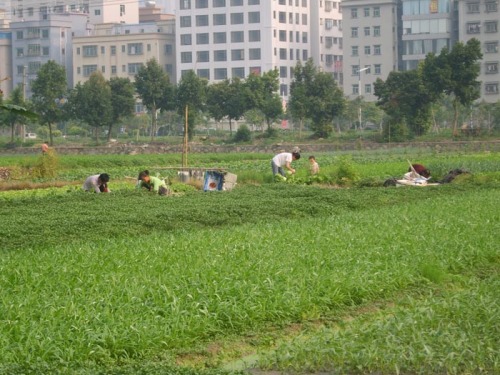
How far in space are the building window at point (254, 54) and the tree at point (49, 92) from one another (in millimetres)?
35082

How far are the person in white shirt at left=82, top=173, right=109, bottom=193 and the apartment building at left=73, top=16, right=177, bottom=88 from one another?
262 ft

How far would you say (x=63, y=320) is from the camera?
32.3 feet

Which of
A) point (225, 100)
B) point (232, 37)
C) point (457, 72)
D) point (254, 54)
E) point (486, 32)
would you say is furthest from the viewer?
point (232, 37)

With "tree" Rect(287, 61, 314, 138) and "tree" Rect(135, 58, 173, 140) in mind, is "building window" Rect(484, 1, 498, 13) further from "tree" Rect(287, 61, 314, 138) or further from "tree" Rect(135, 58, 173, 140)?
"tree" Rect(135, 58, 173, 140)

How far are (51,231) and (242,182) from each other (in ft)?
52.7

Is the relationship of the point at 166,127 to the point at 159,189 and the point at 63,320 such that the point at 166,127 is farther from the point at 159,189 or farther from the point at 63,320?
the point at 63,320

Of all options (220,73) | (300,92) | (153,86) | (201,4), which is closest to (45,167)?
(300,92)

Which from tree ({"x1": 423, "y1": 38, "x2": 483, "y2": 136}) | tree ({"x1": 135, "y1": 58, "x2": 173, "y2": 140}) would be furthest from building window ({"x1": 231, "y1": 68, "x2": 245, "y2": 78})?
tree ({"x1": 423, "y1": 38, "x2": 483, "y2": 136})

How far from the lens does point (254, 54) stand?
335 feet

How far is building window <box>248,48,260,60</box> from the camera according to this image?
101875 mm

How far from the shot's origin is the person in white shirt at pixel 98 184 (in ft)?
80.9

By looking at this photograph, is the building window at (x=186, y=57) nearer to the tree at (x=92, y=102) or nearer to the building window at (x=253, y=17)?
the building window at (x=253, y=17)

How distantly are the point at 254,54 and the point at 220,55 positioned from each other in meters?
4.18

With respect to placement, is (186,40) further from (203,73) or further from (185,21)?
(203,73)
